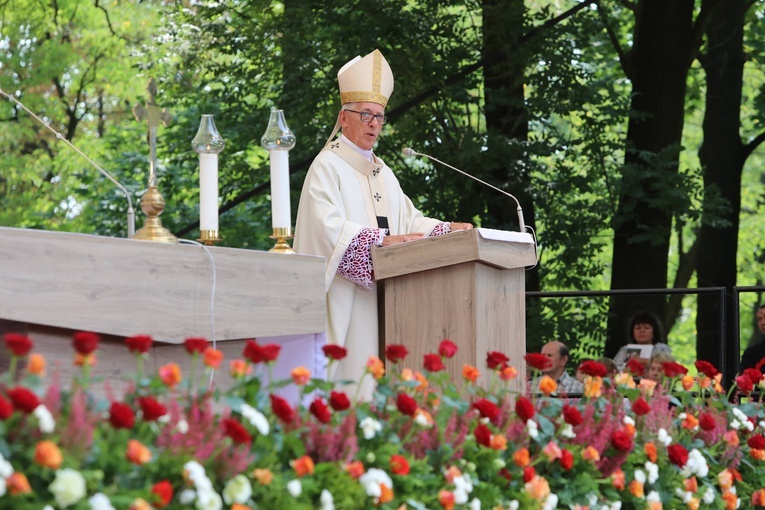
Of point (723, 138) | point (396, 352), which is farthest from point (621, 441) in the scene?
point (723, 138)

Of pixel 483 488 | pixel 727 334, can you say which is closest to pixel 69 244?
pixel 483 488

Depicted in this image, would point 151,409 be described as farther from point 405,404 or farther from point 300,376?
point 405,404

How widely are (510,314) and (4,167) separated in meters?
13.0

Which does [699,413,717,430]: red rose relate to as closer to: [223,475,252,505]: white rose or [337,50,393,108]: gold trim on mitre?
[223,475,252,505]: white rose

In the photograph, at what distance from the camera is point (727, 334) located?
6.91 meters

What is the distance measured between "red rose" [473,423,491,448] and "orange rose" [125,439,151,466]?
94 centimetres

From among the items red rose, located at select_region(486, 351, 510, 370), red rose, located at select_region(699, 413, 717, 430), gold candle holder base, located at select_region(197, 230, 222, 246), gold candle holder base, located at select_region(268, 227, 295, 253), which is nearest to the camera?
red rose, located at select_region(486, 351, 510, 370)

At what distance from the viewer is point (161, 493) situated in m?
2.07

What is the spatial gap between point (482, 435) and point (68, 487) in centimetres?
110

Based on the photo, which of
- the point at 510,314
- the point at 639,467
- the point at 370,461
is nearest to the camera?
the point at 370,461

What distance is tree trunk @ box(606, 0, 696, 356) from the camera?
10008 millimetres

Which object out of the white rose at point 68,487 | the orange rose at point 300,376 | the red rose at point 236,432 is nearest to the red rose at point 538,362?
the orange rose at point 300,376

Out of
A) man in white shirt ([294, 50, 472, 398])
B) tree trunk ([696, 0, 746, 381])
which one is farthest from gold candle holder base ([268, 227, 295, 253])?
tree trunk ([696, 0, 746, 381])

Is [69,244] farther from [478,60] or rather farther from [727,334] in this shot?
[478,60]
